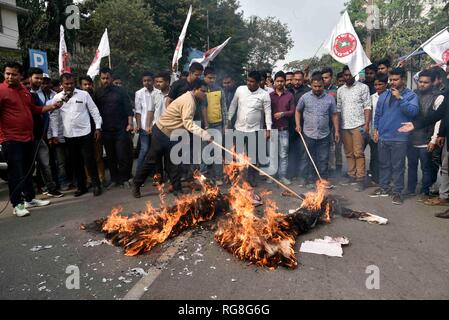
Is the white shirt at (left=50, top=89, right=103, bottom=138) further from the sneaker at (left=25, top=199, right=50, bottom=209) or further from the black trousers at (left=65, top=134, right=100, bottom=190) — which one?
the sneaker at (left=25, top=199, right=50, bottom=209)

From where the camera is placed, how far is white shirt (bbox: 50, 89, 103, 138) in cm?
620

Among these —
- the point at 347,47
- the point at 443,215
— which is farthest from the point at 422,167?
the point at 347,47

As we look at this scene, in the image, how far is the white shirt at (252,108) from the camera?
6.68 metres

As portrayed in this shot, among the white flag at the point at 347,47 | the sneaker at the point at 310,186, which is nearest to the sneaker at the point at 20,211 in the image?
the sneaker at the point at 310,186

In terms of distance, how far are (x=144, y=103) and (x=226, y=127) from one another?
169 centimetres

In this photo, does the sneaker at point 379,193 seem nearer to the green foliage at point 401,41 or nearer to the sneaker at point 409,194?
the sneaker at point 409,194

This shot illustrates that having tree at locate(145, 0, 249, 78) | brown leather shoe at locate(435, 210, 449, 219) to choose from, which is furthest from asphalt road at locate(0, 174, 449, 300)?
tree at locate(145, 0, 249, 78)

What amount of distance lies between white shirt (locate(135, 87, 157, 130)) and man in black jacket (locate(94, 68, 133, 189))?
8.0 inches

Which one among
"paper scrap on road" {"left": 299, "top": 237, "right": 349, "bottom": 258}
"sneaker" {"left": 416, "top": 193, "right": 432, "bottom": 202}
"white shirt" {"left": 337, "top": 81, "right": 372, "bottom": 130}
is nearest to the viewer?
"paper scrap on road" {"left": 299, "top": 237, "right": 349, "bottom": 258}

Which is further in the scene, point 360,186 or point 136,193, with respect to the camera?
point 360,186

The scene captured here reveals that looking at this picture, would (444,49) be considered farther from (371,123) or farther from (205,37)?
(205,37)

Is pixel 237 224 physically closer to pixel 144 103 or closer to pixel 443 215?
pixel 443 215

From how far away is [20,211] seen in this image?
5.19 meters

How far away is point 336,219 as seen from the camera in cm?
484
